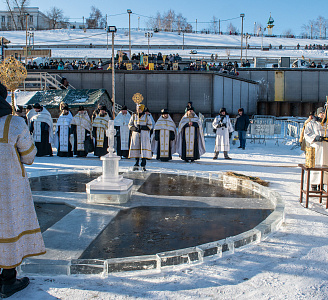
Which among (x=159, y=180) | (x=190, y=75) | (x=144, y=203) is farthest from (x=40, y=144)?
(x=190, y=75)

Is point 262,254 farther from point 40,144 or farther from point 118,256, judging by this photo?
point 40,144

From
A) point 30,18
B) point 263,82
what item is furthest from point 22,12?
point 263,82

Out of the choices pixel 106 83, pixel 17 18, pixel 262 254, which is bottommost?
pixel 262 254

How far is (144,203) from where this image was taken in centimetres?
785

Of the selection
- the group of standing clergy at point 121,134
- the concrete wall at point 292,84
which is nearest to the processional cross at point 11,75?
the group of standing clergy at point 121,134

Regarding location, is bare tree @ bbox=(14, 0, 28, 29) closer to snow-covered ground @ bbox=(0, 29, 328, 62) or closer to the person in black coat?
snow-covered ground @ bbox=(0, 29, 328, 62)

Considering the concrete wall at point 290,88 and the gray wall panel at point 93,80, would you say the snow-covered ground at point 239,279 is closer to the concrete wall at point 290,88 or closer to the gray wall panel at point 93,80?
the gray wall panel at point 93,80

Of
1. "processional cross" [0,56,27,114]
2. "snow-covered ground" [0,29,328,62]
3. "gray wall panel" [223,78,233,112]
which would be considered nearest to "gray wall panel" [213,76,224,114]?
"gray wall panel" [223,78,233,112]

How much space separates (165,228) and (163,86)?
65.6ft

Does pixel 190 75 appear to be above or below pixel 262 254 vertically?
above

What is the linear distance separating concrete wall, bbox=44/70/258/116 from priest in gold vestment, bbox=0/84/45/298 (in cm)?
2127

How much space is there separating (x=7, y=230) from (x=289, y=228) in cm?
→ 424

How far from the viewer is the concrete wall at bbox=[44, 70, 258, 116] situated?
993 inches

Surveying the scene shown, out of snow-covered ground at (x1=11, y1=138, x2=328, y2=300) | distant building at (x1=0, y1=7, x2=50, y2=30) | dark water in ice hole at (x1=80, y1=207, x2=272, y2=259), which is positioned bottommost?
snow-covered ground at (x1=11, y1=138, x2=328, y2=300)
